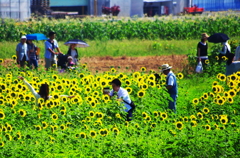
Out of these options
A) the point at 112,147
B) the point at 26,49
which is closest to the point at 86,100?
the point at 112,147

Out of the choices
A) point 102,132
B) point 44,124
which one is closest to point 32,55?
point 44,124

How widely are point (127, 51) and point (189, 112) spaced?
1418cm

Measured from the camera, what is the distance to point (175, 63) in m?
19.2

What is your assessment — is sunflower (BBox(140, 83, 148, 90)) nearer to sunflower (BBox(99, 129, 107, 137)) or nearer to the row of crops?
sunflower (BBox(99, 129, 107, 137))

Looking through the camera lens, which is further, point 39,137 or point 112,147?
point 39,137

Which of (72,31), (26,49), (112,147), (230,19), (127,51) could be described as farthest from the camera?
(230,19)

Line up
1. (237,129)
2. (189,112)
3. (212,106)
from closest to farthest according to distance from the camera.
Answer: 1. (237,129)
2. (212,106)
3. (189,112)

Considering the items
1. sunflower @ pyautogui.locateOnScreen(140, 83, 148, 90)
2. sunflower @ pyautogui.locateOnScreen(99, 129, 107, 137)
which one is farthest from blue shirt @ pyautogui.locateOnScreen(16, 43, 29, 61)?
sunflower @ pyautogui.locateOnScreen(99, 129, 107, 137)

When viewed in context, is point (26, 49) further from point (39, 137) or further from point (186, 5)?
point (186, 5)

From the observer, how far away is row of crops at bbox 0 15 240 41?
27922 millimetres

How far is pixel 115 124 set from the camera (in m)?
8.01

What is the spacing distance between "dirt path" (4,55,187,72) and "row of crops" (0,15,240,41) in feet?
19.6

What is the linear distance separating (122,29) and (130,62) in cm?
795

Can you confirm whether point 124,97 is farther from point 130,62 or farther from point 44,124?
point 130,62
